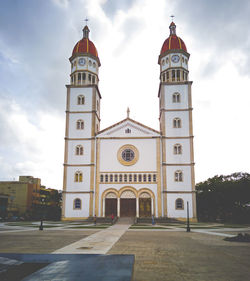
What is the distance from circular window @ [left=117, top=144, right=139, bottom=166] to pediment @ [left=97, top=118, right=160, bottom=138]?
1.97 m

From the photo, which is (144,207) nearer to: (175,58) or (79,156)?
(79,156)

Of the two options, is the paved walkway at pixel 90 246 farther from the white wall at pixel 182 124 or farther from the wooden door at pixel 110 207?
the white wall at pixel 182 124

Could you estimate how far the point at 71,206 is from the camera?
42.1 meters

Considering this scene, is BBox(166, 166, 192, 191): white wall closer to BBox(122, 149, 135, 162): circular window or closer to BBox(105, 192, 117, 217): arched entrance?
BBox(122, 149, 135, 162): circular window

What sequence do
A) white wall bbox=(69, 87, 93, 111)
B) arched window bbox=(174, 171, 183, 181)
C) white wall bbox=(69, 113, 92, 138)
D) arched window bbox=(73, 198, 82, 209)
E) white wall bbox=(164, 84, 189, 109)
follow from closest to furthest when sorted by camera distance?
arched window bbox=(174, 171, 183, 181) → arched window bbox=(73, 198, 82, 209) → white wall bbox=(69, 113, 92, 138) → white wall bbox=(164, 84, 189, 109) → white wall bbox=(69, 87, 93, 111)

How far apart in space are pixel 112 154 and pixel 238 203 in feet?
75.8

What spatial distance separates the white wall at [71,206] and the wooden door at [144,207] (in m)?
7.91

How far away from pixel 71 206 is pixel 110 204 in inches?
230

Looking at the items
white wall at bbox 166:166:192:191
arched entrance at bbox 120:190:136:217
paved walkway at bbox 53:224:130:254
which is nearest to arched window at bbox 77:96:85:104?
arched entrance at bbox 120:190:136:217

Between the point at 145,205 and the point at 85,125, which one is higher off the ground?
the point at 85,125

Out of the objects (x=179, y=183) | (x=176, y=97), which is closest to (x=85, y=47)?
(x=176, y=97)

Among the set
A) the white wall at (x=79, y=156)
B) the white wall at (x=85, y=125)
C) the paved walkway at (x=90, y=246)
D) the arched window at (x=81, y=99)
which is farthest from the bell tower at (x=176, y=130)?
the paved walkway at (x=90, y=246)

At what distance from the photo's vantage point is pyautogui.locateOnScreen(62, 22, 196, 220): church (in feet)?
136

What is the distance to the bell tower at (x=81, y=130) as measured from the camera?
138 ft
